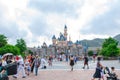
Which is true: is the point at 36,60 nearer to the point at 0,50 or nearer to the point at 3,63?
the point at 3,63

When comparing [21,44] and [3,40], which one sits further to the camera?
[21,44]

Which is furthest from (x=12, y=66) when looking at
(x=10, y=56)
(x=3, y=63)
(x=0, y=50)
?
(x=0, y=50)

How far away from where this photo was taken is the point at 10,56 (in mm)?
24453

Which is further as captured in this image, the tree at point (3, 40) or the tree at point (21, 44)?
the tree at point (21, 44)

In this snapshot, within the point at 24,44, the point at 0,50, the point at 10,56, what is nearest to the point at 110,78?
the point at 10,56

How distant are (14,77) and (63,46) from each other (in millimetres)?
159150

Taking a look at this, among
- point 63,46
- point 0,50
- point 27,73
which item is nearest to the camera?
point 27,73

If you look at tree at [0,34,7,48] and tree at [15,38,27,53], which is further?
tree at [15,38,27,53]

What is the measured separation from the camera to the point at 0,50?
11744 centimetres

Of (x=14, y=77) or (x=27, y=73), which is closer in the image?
(x=14, y=77)

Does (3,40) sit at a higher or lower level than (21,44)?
lower

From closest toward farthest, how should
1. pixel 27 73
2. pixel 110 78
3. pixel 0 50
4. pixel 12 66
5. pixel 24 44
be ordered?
Result: pixel 110 78
pixel 12 66
pixel 27 73
pixel 0 50
pixel 24 44

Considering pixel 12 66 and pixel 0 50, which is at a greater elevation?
pixel 0 50

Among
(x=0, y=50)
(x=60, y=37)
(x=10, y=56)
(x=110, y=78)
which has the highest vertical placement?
(x=60, y=37)
